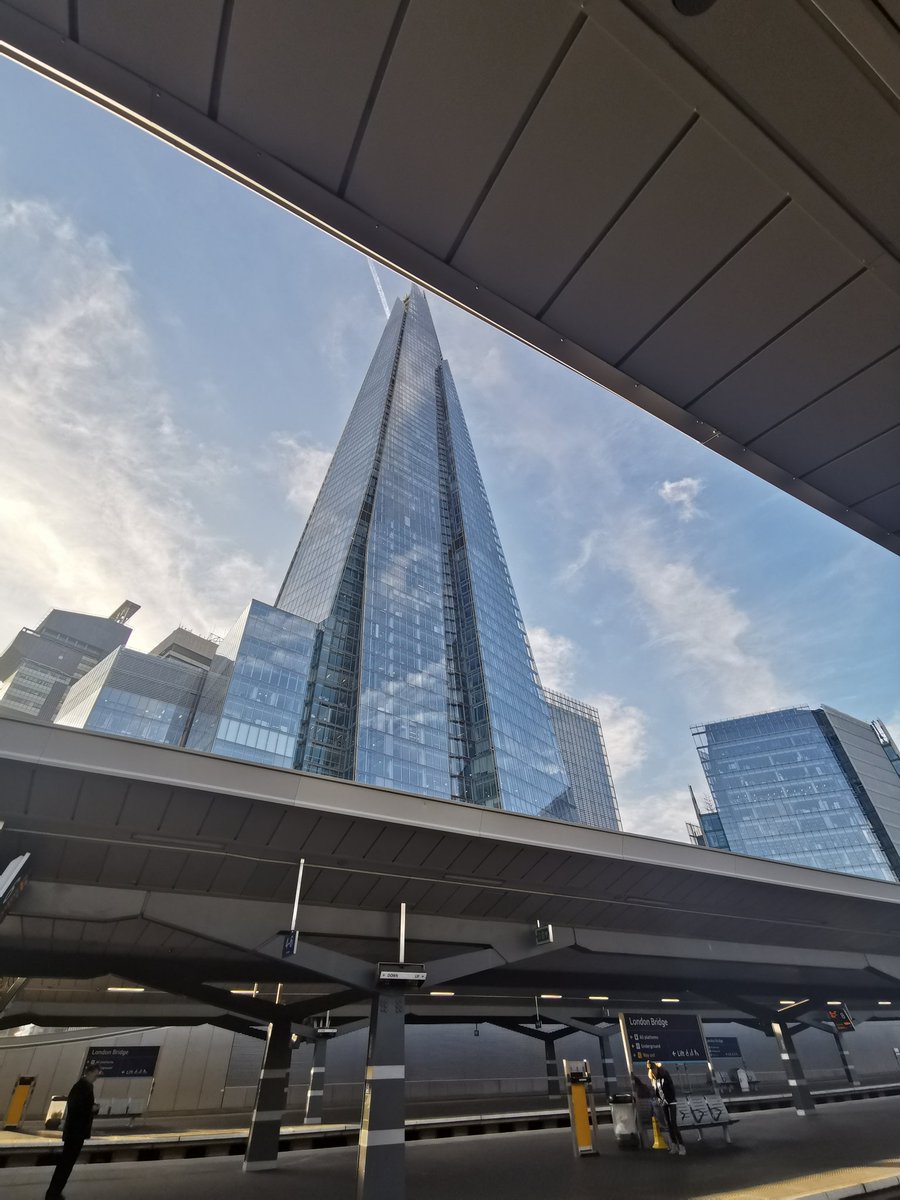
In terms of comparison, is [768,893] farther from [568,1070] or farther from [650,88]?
[650,88]

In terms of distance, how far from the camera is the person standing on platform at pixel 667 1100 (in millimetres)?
13297

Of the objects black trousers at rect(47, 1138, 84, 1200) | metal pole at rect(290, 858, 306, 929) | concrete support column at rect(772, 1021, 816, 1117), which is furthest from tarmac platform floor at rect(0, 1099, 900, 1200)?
metal pole at rect(290, 858, 306, 929)

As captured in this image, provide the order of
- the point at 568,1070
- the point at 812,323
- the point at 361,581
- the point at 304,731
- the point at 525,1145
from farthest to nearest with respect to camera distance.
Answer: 1. the point at 361,581
2. the point at 304,731
3. the point at 525,1145
4. the point at 568,1070
5. the point at 812,323

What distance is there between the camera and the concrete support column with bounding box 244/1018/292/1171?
1287cm

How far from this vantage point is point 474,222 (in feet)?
8.36

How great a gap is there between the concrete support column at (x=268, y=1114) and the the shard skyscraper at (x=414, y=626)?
5598 centimetres

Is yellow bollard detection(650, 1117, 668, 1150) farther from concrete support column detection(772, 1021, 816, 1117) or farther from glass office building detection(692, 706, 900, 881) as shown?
glass office building detection(692, 706, 900, 881)

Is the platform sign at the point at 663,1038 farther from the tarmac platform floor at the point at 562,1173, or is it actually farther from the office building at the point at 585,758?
the office building at the point at 585,758

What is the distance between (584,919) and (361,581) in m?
87.6

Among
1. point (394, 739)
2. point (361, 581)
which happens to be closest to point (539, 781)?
point (394, 739)

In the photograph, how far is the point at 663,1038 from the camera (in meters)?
14.1

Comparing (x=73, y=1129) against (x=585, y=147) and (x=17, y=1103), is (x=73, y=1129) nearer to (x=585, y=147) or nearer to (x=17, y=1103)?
(x=585, y=147)

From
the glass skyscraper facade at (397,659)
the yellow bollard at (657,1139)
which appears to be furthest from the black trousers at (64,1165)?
the glass skyscraper facade at (397,659)

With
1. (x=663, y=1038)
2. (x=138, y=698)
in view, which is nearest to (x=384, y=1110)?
(x=663, y=1038)
